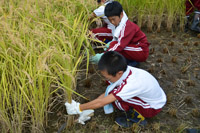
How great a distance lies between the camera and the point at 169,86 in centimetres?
246

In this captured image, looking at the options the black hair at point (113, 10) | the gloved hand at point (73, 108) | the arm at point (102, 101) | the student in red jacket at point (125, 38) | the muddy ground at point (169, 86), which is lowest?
the muddy ground at point (169, 86)

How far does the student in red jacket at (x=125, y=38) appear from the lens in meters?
2.39

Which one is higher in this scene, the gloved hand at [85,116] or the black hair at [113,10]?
the black hair at [113,10]

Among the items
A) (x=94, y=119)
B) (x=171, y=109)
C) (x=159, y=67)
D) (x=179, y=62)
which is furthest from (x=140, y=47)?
(x=94, y=119)

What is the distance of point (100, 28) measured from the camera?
10.6 feet

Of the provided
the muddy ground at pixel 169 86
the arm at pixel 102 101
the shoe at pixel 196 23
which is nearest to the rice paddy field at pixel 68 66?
the muddy ground at pixel 169 86

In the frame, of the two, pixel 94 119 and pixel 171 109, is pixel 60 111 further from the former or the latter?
pixel 171 109

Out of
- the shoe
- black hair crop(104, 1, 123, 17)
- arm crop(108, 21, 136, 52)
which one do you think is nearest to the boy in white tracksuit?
arm crop(108, 21, 136, 52)

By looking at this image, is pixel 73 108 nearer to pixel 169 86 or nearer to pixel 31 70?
pixel 31 70

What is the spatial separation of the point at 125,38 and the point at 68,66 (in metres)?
0.97

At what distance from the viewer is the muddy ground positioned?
75.5 inches

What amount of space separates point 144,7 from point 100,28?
0.91m

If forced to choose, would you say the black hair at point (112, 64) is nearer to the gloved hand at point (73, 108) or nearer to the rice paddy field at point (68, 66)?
the rice paddy field at point (68, 66)

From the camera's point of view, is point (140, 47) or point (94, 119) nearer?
point (94, 119)
